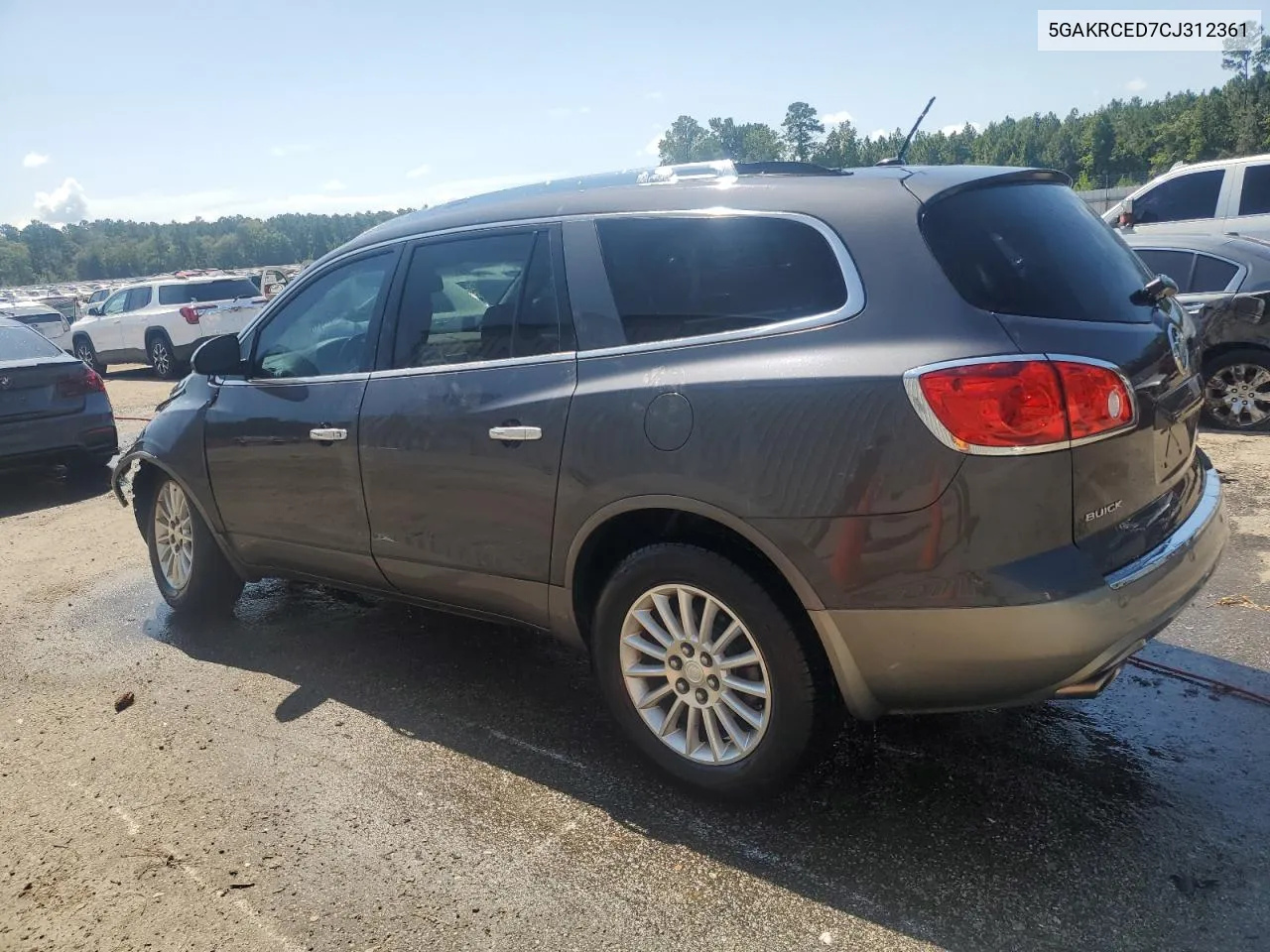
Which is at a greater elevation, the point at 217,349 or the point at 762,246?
the point at 762,246

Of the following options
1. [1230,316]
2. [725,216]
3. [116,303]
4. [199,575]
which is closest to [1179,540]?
[725,216]

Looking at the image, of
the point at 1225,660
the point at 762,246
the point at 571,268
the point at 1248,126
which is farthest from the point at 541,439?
the point at 1248,126

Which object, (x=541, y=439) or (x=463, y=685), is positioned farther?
(x=463, y=685)

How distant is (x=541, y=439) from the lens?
329 cm

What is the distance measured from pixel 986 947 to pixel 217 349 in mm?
3759

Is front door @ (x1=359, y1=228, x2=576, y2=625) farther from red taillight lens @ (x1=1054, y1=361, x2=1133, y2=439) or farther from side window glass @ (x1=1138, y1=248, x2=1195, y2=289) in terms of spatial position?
side window glass @ (x1=1138, y1=248, x2=1195, y2=289)

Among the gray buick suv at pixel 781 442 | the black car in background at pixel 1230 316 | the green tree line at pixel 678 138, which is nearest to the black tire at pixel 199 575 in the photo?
the gray buick suv at pixel 781 442

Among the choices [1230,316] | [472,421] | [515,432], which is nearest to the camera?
[515,432]

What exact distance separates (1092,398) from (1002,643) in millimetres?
663

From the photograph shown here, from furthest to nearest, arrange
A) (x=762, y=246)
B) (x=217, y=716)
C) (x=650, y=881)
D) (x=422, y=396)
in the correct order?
1. (x=217, y=716)
2. (x=422, y=396)
3. (x=762, y=246)
4. (x=650, y=881)

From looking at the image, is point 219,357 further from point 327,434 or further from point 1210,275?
point 1210,275

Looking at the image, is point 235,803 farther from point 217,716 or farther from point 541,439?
point 541,439

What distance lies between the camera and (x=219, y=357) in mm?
4469

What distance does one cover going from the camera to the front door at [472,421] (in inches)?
132
